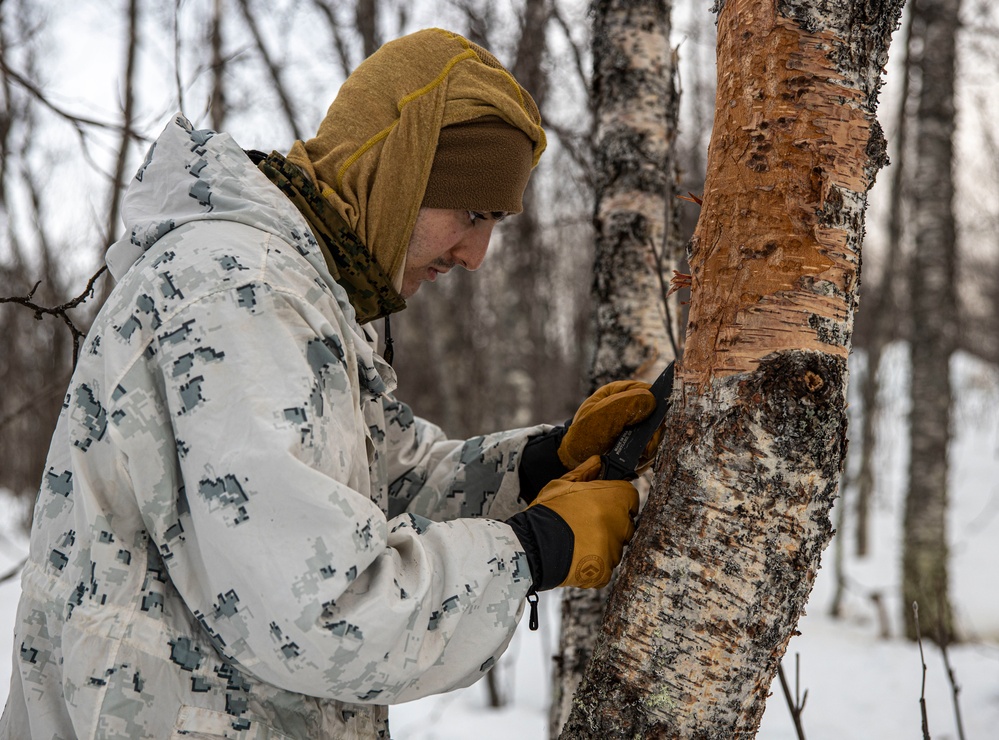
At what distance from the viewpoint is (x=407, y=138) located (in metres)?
1.41

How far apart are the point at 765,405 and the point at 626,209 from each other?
1.34 m

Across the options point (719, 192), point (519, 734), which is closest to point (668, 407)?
point (719, 192)

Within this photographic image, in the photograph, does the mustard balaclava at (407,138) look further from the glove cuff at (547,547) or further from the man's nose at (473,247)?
the glove cuff at (547,547)

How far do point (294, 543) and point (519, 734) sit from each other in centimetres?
364

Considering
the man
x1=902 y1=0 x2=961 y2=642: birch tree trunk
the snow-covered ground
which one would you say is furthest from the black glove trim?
x1=902 y1=0 x2=961 y2=642: birch tree trunk

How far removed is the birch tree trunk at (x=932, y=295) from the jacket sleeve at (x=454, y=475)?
16.8ft

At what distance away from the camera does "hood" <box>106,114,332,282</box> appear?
1201mm

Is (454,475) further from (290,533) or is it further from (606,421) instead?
(290,533)

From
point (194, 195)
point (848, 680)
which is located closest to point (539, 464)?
point (194, 195)

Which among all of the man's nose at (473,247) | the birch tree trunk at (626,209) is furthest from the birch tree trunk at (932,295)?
the man's nose at (473,247)

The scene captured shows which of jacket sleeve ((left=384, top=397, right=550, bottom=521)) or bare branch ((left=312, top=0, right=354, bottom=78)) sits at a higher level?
bare branch ((left=312, top=0, right=354, bottom=78))

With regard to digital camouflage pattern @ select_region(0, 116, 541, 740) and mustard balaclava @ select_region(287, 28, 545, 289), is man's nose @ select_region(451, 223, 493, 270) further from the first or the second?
digital camouflage pattern @ select_region(0, 116, 541, 740)

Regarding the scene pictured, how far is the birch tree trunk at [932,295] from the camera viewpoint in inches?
227

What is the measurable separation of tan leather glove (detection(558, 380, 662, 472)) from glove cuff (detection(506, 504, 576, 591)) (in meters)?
0.31
